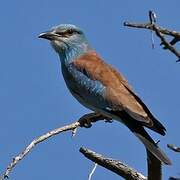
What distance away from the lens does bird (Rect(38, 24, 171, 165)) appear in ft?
17.6

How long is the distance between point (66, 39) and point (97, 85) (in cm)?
A: 105

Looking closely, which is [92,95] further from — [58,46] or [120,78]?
A: [58,46]

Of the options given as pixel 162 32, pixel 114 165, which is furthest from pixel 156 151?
pixel 162 32

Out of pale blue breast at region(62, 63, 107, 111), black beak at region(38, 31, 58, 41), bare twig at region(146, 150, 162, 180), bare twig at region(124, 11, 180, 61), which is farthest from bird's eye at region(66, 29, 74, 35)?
bare twig at region(124, 11, 180, 61)

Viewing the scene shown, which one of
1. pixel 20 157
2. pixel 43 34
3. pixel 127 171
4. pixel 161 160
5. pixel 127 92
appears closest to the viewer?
pixel 20 157

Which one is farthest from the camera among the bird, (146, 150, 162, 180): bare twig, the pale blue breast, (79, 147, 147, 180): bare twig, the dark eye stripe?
the dark eye stripe

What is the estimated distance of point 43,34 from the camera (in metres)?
6.96

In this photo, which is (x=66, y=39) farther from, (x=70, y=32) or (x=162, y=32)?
(x=162, y=32)

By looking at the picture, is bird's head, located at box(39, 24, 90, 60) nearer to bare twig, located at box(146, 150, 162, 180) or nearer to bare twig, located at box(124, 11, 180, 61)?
bare twig, located at box(146, 150, 162, 180)

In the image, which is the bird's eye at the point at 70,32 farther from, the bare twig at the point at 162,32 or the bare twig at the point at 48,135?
the bare twig at the point at 162,32

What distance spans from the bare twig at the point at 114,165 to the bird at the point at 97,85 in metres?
0.25

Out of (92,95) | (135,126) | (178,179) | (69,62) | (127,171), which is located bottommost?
(178,179)

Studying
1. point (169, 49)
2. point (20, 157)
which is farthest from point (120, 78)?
point (169, 49)

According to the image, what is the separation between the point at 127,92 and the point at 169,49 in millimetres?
2950
